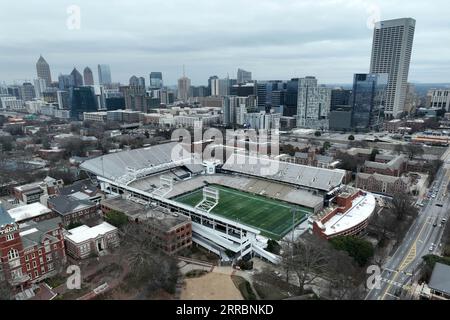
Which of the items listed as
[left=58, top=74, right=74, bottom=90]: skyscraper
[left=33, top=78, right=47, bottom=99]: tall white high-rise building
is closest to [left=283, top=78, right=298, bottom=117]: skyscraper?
[left=58, top=74, right=74, bottom=90]: skyscraper

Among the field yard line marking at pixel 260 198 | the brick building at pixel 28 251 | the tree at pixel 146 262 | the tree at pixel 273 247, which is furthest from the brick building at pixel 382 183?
the brick building at pixel 28 251

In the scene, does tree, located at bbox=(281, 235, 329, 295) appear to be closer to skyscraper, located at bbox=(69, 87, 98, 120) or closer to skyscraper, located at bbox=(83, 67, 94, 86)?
skyscraper, located at bbox=(69, 87, 98, 120)

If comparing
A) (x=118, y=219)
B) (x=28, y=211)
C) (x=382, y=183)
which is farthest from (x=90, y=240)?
(x=382, y=183)

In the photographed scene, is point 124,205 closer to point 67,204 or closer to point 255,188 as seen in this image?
point 67,204

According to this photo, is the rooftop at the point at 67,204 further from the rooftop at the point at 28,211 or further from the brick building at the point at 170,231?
the brick building at the point at 170,231
